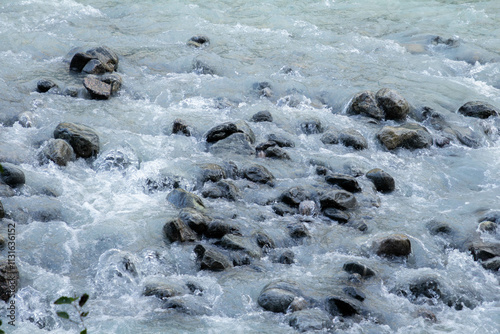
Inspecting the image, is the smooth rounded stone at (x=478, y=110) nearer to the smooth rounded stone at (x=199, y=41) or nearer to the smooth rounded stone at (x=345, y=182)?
the smooth rounded stone at (x=345, y=182)

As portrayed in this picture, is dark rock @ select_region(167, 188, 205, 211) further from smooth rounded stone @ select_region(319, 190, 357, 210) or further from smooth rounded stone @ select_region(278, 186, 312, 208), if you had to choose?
smooth rounded stone @ select_region(319, 190, 357, 210)

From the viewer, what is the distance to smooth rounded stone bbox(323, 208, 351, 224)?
305 inches

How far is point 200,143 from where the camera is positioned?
9.47 metres

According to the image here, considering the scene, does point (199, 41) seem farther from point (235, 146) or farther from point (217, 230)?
point (217, 230)

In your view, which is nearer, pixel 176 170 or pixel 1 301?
pixel 1 301

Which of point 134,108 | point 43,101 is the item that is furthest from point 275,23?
point 43,101

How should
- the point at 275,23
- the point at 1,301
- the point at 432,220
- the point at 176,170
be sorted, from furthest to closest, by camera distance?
the point at 275,23 → the point at 176,170 → the point at 432,220 → the point at 1,301

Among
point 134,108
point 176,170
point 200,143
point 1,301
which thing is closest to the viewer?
point 1,301

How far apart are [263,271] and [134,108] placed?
4.81m

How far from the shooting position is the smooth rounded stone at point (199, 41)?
13.3 meters

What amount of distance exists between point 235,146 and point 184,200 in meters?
1.86

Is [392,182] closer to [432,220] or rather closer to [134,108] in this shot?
[432,220]

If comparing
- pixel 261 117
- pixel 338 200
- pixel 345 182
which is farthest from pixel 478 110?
pixel 338 200

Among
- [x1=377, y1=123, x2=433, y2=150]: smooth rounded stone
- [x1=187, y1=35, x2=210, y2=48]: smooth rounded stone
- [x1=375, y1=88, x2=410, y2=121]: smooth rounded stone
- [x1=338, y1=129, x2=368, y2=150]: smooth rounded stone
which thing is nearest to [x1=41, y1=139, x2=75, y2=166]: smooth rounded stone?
[x1=338, y1=129, x2=368, y2=150]: smooth rounded stone
